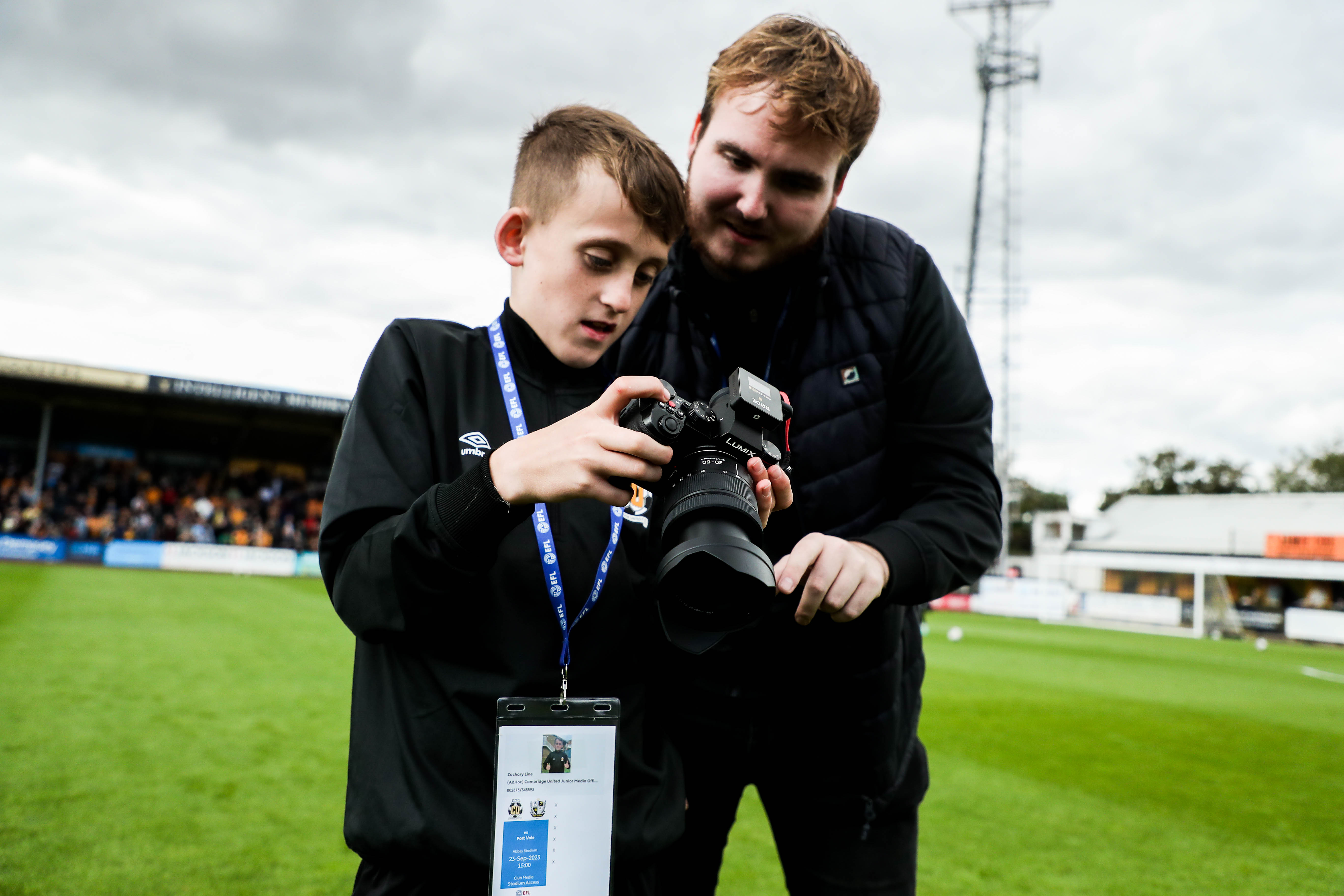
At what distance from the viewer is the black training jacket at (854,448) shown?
1.66 m

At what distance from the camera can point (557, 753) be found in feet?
4.05

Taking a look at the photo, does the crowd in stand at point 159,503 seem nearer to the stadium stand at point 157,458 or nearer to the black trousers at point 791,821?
the stadium stand at point 157,458

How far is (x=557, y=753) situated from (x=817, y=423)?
81 centimetres

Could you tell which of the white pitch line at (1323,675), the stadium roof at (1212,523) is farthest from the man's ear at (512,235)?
the stadium roof at (1212,523)

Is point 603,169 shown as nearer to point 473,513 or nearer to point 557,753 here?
point 473,513

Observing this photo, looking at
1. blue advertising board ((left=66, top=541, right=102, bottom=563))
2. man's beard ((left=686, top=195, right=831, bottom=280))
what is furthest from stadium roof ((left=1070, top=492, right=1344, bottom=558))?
blue advertising board ((left=66, top=541, right=102, bottom=563))

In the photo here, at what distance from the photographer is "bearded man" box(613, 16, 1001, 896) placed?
1.59m

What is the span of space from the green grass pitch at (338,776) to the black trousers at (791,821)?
194 centimetres

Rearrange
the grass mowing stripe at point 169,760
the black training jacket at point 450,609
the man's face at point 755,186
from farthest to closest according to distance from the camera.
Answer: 1. the grass mowing stripe at point 169,760
2. the man's face at point 755,186
3. the black training jacket at point 450,609

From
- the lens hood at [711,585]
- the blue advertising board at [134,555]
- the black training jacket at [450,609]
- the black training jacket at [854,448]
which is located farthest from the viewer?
the blue advertising board at [134,555]

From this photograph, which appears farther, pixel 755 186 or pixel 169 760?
pixel 169 760

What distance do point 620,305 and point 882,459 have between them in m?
0.68

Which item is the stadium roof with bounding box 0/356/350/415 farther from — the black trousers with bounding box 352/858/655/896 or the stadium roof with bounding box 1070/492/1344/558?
the stadium roof with bounding box 1070/492/1344/558

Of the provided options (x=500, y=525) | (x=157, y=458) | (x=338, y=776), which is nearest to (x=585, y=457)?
(x=500, y=525)
